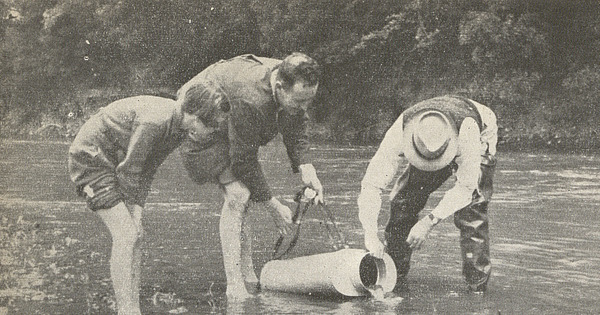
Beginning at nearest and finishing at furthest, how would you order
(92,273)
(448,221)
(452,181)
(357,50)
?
(92,273) < (448,221) < (452,181) < (357,50)

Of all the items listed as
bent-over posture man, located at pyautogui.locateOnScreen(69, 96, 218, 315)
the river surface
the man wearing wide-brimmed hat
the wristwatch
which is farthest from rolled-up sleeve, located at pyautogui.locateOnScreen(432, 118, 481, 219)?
bent-over posture man, located at pyautogui.locateOnScreen(69, 96, 218, 315)

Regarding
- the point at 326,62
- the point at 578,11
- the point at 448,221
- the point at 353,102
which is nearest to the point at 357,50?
the point at 326,62

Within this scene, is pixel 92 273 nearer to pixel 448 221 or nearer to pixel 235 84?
pixel 235 84

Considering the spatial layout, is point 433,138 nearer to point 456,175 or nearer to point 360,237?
point 456,175

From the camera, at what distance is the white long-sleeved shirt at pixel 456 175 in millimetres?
4574

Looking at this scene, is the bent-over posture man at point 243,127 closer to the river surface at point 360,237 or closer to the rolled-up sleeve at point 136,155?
the river surface at point 360,237

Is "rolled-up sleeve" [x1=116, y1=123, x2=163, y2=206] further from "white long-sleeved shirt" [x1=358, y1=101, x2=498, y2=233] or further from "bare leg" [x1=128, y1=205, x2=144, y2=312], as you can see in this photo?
"white long-sleeved shirt" [x1=358, y1=101, x2=498, y2=233]

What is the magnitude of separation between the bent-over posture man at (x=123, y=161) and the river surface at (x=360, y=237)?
0.38m

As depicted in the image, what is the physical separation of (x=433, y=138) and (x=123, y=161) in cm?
168

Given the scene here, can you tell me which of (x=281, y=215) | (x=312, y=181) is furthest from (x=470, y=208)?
(x=281, y=215)

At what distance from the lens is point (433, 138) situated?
4.50m

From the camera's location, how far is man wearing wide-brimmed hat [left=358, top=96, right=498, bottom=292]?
451cm

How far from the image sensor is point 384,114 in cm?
1273

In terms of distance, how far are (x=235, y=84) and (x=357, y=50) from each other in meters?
6.50
